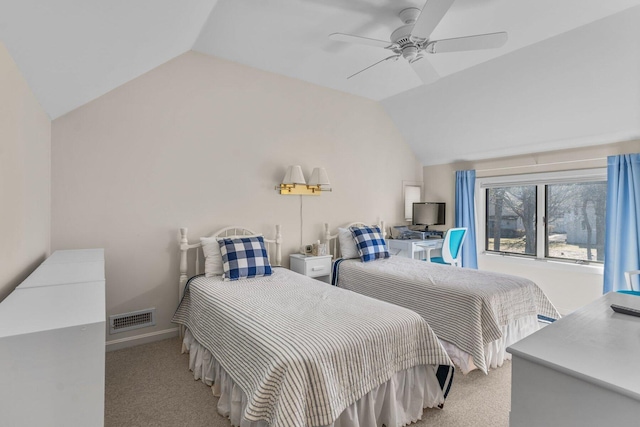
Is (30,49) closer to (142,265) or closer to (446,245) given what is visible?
(142,265)

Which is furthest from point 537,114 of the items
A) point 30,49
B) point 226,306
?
point 30,49

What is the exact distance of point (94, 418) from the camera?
98cm

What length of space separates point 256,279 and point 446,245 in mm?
2511

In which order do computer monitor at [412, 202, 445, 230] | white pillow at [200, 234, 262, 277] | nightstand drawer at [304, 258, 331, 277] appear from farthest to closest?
computer monitor at [412, 202, 445, 230], nightstand drawer at [304, 258, 331, 277], white pillow at [200, 234, 262, 277]

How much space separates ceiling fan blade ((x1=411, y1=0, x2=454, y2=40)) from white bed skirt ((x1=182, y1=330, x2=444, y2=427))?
2.12 m

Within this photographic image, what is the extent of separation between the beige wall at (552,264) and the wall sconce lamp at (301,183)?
2.30 meters

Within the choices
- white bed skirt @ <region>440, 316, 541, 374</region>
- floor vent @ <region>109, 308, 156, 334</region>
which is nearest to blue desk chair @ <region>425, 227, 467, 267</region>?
white bed skirt @ <region>440, 316, 541, 374</region>

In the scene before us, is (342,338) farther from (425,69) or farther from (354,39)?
(425,69)

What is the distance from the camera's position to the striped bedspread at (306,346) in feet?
4.64

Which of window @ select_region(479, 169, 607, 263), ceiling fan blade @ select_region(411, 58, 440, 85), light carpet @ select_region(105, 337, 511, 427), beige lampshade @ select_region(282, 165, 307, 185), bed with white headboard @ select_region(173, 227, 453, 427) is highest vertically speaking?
ceiling fan blade @ select_region(411, 58, 440, 85)

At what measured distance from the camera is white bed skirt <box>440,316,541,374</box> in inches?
94.9

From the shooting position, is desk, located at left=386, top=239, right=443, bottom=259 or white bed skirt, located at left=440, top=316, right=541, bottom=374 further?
desk, located at left=386, top=239, right=443, bottom=259

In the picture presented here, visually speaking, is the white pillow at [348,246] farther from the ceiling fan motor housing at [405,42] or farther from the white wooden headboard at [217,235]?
the ceiling fan motor housing at [405,42]

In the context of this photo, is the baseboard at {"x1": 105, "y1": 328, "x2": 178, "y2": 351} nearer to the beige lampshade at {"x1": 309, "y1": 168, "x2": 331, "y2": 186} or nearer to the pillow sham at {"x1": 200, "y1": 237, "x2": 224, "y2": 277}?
the pillow sham at {"x1": 200, "y1": 237, "x2": 224, "y2": 277}
